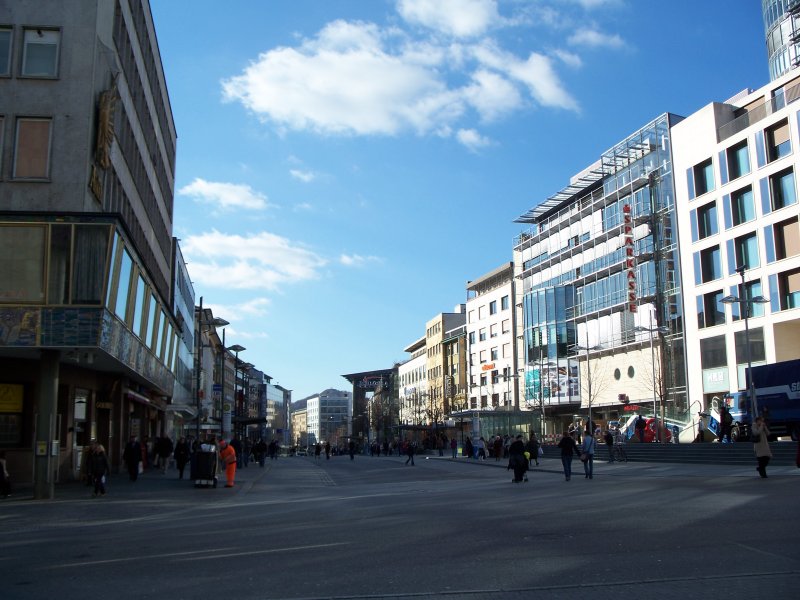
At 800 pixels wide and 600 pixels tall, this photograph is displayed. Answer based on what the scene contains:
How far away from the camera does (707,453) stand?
35688 millimetres

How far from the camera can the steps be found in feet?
102

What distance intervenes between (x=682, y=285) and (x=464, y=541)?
5264 cm

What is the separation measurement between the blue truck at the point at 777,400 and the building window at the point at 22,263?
3133 cm

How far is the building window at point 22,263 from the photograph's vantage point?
21.7m

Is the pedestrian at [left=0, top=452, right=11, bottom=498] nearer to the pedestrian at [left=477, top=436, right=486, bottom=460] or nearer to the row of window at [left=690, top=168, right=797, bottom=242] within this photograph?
the pedestrian at [left=477, top=436, right=486, bottom=460]

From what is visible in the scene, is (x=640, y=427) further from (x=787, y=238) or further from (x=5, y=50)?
(x=5, y=50)

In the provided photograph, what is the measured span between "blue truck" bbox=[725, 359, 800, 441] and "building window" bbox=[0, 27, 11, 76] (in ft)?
111

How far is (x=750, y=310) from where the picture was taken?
52.3m

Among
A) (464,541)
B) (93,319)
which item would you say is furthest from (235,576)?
(93,319)

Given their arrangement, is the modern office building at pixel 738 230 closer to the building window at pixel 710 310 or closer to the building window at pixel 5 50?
the building window at pixel 710 310

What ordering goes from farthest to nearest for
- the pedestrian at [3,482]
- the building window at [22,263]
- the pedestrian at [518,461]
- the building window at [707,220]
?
the building window at [707,220]
the pedestrian at [518,461]
the pedestrian at [3,482]
the building window at [22,263]

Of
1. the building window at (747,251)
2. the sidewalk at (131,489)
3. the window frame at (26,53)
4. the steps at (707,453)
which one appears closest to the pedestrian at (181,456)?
the sidewalk at (131,489)

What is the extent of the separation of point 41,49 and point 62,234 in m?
6.69

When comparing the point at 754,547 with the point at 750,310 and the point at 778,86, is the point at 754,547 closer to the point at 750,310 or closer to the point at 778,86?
the point at 750,310
